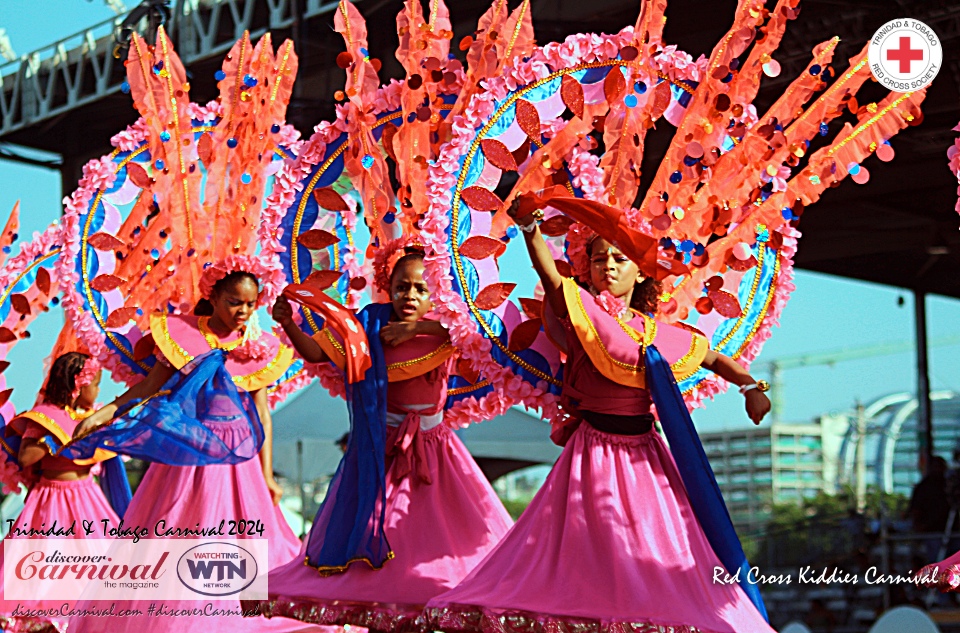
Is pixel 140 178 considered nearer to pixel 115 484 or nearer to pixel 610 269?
pixel 115 484

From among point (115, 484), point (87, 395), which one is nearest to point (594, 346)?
point (87, 395)

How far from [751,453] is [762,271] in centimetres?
591

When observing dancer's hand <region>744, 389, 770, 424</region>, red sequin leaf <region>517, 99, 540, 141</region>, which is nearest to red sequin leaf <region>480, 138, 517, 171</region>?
red sequin leaf <region>517, 99, 540, 141</region>

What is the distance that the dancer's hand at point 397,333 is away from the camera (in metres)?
4.39

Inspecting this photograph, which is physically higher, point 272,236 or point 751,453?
point 272,236

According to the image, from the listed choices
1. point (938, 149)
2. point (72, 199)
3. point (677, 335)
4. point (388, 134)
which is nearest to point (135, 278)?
point (72, 199)

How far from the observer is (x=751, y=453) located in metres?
10.0

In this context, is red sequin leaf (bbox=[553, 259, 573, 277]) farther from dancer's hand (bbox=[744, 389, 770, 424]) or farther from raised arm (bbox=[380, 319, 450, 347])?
dancer's hand (bbox=[744, 389, 770, 424])

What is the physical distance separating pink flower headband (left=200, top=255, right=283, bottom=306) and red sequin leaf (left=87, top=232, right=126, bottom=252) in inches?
24.6

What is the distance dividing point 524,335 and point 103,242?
2.31 m

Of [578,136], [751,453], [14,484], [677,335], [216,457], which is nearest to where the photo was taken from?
[677,335]

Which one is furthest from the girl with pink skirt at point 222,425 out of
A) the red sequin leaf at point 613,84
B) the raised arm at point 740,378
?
the raised arm at point 740,378

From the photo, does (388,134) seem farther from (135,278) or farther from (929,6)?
(929,6)

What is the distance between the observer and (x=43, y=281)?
21.0ft
